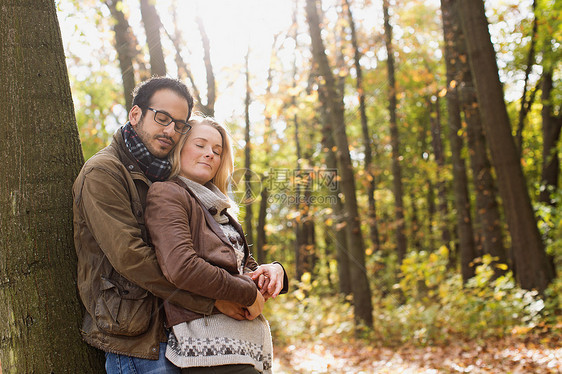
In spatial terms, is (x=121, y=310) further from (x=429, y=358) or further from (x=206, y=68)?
(x=206, y=68)

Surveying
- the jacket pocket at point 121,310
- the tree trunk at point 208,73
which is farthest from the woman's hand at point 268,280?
the tree trunk at point 208,73

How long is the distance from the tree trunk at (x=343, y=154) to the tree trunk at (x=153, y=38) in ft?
11.5

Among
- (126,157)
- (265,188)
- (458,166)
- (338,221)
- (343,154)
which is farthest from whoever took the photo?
(265,188)

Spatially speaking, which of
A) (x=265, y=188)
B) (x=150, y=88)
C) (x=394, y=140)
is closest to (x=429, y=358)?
(x=150, y=88)

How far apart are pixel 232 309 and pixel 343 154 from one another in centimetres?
791

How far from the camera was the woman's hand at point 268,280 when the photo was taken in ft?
9.26

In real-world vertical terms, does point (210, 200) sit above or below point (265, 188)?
below

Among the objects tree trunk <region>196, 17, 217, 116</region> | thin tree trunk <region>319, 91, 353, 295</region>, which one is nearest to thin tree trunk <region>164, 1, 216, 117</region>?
tree trunk <region>196, 17, 217, 116</region>

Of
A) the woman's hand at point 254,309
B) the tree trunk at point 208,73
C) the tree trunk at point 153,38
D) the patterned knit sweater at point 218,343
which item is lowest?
the patterned knit sweater at point 218,343

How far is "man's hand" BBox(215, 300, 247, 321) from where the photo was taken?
251cm

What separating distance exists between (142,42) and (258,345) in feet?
41.6

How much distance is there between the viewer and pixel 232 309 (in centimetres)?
256

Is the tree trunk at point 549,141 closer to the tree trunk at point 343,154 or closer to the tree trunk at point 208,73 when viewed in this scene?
the tree trunk at point 343,154

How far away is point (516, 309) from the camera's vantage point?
27.1 feet
